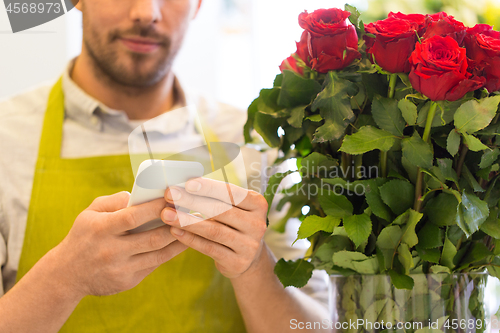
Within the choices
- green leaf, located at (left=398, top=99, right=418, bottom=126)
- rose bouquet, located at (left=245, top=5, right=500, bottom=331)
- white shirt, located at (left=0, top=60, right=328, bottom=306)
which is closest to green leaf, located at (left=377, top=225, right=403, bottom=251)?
rose bouquet, located at (left=245, top=5, right=500, bottom=331)

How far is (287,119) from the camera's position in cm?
42

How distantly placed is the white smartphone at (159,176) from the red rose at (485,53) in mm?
279

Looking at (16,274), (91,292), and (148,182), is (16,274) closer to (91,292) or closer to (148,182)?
(91,292)

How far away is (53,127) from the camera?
25.8 inches

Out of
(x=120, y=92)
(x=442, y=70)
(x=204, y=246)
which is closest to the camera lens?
(x=442, y=70)

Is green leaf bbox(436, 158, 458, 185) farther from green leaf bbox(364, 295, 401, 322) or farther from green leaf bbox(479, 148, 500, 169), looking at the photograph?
green leaf bbox(364, 295, 401, 322)

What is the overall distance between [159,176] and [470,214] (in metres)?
0.28

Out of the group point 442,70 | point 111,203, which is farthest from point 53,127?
point 442,70

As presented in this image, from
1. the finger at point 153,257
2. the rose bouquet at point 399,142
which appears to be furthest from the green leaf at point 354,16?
the finger at point 153,257

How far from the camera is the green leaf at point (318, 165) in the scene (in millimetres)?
403

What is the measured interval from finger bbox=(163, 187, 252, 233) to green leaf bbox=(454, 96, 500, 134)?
0.77 feet

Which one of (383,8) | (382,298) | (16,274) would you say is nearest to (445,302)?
(382,298)

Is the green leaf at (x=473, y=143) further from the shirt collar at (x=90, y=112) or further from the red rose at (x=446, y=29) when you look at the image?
the shirt collar at (x=90, y=112)

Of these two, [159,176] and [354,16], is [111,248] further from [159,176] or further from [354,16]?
[354,16]
